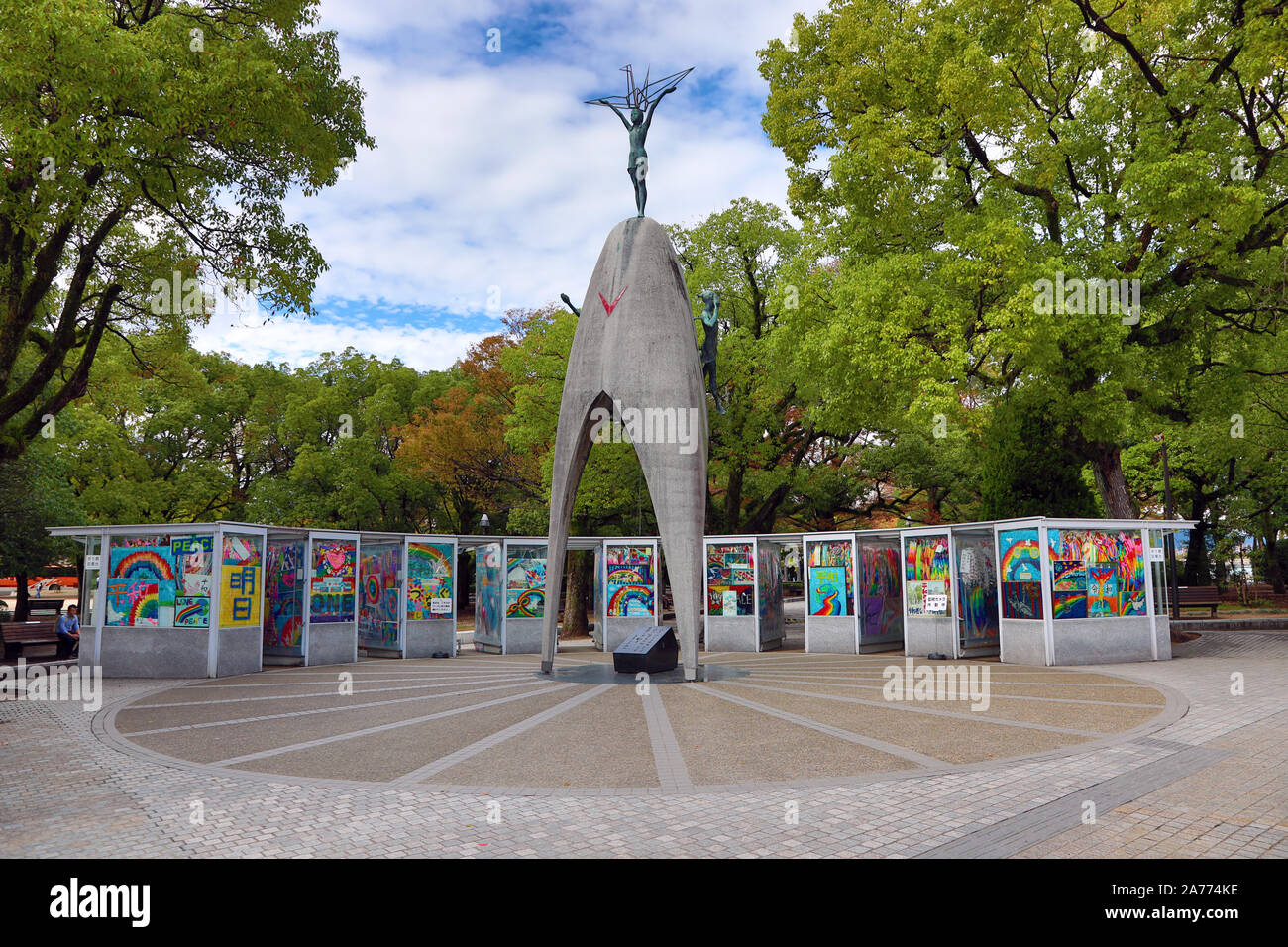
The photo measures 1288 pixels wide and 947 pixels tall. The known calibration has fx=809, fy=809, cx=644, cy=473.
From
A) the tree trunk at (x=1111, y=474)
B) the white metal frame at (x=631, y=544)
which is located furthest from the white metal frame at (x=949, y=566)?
the white metal frame at (x=631, y=544)

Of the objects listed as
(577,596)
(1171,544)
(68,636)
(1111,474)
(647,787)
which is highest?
(1111,474)

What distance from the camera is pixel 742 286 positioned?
2403cm

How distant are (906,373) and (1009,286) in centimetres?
248

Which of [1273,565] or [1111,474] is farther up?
[1111,474]

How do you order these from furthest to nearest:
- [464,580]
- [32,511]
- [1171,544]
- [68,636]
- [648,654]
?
→ [464,580] → [1171,544] → [32,511] → [68,636] → [648,654]

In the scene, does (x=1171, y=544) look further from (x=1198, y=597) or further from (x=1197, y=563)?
(x=1197, y=563)

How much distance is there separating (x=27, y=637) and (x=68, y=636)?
1584mm

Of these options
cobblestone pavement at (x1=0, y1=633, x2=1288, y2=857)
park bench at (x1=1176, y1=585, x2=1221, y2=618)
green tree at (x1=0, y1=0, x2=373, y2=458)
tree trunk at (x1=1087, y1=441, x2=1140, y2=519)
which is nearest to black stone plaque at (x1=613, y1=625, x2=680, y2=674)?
cobblestone pavement at (x1=0, y1=633, x2=1288, y2=857)

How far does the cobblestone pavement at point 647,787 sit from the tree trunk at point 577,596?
47.7 feet

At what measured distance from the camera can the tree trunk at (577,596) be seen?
25420mm

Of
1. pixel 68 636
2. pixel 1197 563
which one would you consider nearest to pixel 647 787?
pixel 68 636

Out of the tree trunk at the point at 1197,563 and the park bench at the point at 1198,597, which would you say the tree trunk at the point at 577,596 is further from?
the tree trunk at the point at 1197,563

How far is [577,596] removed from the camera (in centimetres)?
2570

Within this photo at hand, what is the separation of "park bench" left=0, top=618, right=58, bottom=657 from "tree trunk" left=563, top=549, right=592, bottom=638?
42.7 ft
